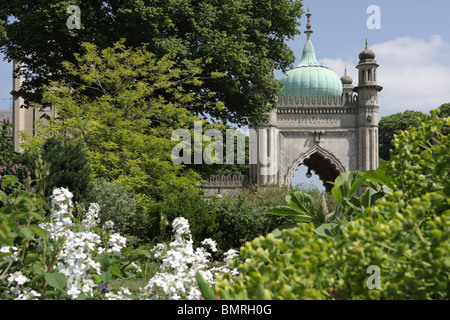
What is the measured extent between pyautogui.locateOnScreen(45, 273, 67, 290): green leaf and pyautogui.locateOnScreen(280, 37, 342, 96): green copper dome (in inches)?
1191

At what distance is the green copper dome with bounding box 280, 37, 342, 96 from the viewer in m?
32.6

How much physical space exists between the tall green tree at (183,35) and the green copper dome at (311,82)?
480 inches

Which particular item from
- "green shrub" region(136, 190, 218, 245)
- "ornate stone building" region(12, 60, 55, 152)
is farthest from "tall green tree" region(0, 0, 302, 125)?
"ornate stone building" region(12, 60, 55, 152)

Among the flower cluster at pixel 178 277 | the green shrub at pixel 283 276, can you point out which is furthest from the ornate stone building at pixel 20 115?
the green shrub at pixel 283 276

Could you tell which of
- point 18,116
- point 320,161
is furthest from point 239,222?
point 18,116

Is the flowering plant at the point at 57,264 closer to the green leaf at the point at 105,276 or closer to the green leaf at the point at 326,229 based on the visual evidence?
the green leaf at the point at 105,276

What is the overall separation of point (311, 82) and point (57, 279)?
104 feet

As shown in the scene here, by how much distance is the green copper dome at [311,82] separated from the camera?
32594mm

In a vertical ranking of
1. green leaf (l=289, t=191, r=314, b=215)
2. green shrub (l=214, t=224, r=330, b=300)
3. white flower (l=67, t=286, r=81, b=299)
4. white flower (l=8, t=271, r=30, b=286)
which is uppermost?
green leaf (l=289, t=191, r=314, b=215)

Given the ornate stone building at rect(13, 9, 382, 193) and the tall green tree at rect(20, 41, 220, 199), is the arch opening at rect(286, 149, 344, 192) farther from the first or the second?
the tall green tree at rect(20, 41, 220, 199)

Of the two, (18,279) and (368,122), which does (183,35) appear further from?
(18,279)

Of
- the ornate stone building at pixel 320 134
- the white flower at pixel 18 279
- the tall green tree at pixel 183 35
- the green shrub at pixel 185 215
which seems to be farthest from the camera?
the ornate stone building at pixel 320 134

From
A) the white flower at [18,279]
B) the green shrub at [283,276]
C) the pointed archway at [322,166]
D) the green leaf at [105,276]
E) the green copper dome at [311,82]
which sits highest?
the green copper dome at [311,82]
